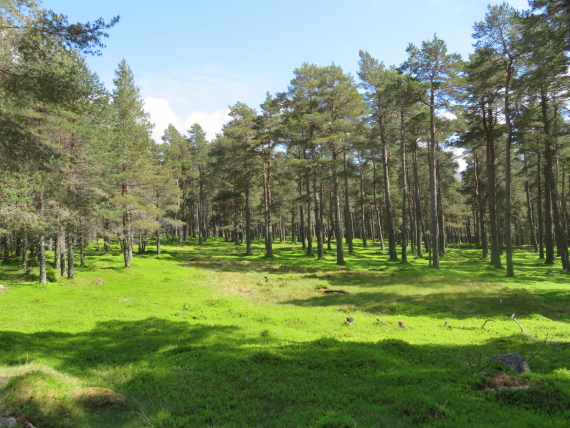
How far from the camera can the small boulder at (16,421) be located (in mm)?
4797

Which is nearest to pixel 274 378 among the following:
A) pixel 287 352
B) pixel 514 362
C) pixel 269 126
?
pixel 287 352

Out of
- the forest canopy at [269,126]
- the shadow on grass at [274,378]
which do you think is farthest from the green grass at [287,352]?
the forest canopy at [269,126]

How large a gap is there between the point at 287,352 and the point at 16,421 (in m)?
6.57

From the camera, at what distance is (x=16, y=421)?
16.2 ft

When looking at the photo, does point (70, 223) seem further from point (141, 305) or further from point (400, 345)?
point (400, 345)

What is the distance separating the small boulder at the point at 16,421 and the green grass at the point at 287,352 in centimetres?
40

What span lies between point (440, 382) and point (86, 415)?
7622 mm

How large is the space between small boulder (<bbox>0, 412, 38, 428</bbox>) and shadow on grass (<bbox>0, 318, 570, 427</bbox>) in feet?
1.33


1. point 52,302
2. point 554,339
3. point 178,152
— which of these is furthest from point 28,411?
point 178,152

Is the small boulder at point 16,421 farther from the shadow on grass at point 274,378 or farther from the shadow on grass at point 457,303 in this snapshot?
the shadow on grass at point 457,303

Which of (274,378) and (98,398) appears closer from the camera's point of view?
(98,398)

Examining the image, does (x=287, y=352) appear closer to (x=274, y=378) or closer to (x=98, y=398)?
(x=274, y=378)

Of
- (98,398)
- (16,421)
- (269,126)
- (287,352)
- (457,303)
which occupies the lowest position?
(457,303)

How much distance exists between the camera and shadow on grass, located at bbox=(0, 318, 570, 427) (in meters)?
5.89
